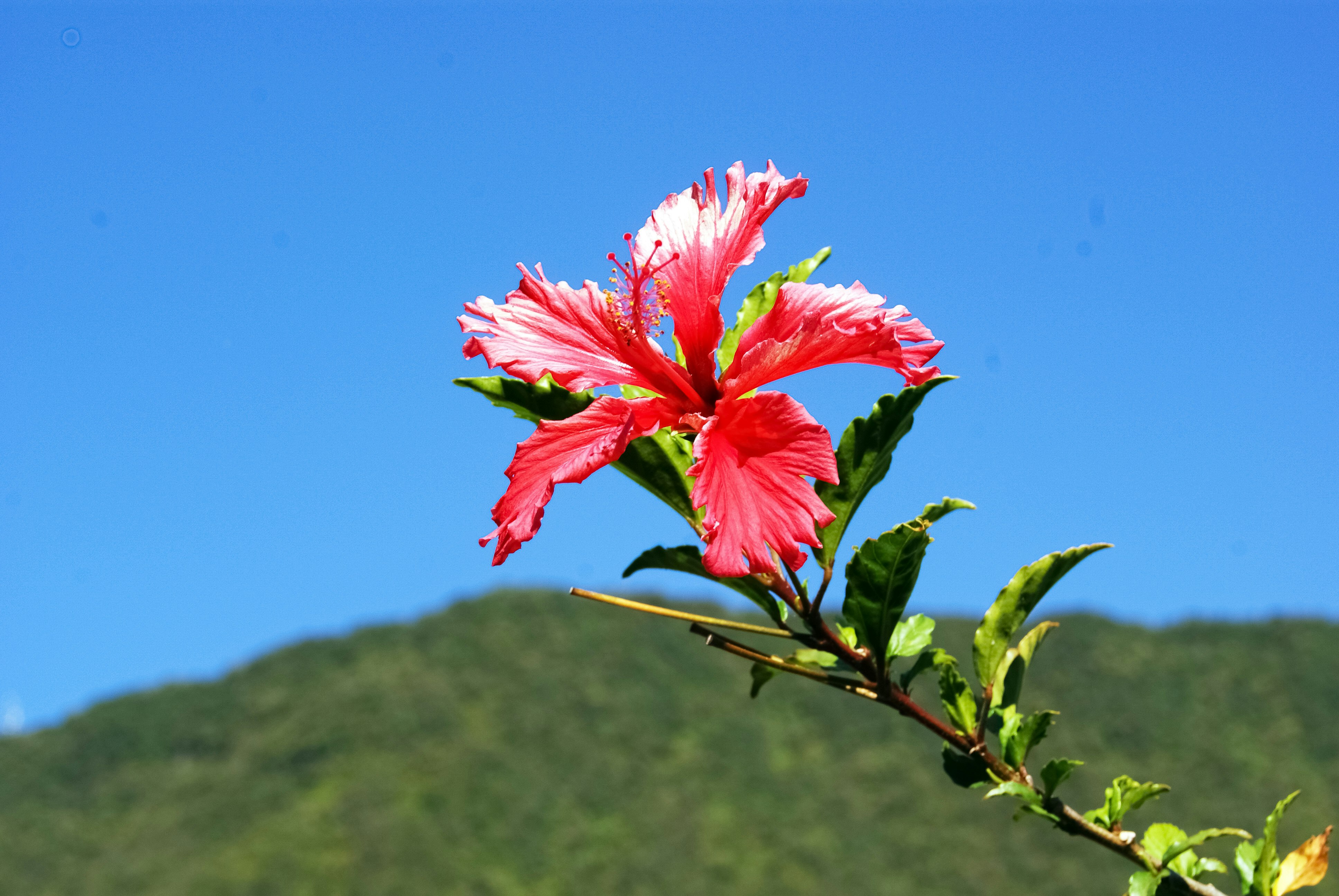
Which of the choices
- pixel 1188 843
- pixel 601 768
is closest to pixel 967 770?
pixel 1188 843

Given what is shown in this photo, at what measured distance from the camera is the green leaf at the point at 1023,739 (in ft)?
6.59

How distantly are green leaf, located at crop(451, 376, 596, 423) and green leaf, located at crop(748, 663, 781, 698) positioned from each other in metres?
0.55

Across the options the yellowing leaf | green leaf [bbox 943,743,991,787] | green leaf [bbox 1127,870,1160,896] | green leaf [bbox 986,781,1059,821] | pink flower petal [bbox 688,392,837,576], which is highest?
pink flower petal [bbox 688,392,837,576]

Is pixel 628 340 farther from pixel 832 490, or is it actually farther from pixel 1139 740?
pixel 1139 740

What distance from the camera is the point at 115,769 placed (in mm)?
79312

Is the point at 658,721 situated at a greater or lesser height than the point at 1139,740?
greater

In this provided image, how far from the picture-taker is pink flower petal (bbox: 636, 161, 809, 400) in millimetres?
1820

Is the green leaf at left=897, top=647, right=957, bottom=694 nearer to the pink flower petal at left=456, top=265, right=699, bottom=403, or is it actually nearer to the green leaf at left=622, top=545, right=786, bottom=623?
the green leaf at left=622, top=545, right=786, bottom=623

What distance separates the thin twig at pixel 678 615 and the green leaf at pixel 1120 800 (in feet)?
2.31

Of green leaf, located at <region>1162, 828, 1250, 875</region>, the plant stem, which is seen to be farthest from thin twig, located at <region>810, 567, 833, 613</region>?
green leaf, located at <region>1162, 828, 1250, 875</region>

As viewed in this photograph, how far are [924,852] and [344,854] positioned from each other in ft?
116

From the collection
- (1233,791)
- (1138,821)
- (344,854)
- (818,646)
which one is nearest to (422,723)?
(344,854)

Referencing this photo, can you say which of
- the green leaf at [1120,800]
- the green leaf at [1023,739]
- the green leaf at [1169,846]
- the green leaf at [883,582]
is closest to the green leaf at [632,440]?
the green leaf at [883,582]

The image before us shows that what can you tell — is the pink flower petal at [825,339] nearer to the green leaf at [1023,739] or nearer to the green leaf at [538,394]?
the green leaf at [538,394]
